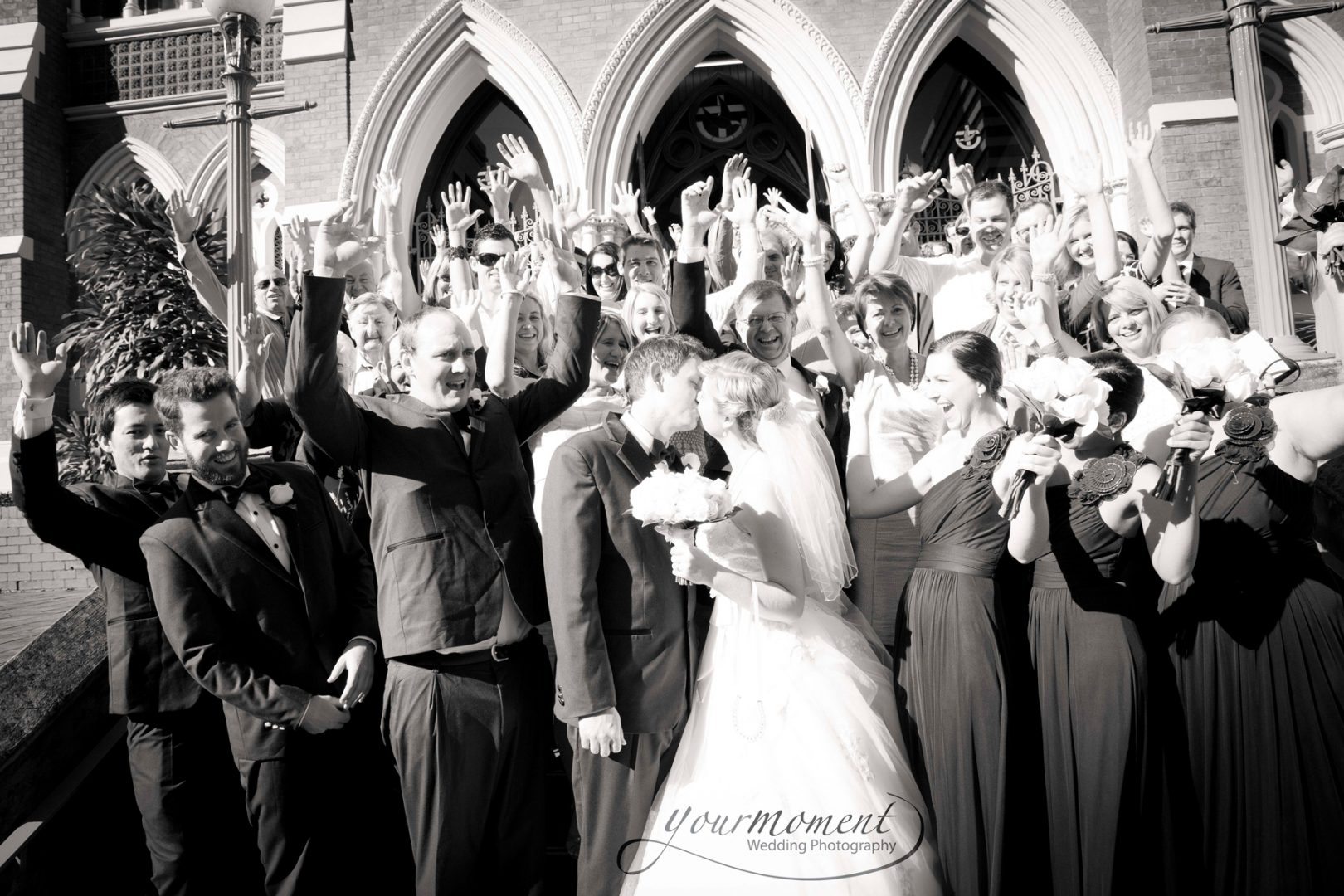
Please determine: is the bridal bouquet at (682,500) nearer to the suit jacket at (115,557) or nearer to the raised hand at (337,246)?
the raised hand at (337,246)

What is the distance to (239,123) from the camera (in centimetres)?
721

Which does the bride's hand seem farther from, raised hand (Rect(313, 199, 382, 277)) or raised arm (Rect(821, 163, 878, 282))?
raised arm (Rect(821, 163, 878, 282))

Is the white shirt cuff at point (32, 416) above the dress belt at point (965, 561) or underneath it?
above

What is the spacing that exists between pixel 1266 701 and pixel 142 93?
15.1m

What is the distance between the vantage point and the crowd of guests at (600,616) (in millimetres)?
3342

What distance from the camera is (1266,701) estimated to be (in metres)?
3.38

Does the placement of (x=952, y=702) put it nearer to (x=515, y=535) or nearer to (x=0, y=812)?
(x=515, y=535)

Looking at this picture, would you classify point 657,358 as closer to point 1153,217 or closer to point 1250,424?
point 1250,424

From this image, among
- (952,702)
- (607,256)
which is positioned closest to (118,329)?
(607,256)

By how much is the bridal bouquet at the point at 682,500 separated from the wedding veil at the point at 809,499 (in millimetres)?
596

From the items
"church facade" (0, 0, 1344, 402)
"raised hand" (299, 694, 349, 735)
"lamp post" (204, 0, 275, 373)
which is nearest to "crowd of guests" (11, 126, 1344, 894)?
"raised hand" (299, 694, 349, 735)

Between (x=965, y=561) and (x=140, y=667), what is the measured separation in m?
2.87

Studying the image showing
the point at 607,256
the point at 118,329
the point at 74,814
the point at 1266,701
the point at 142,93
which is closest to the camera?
the point at 1266,701

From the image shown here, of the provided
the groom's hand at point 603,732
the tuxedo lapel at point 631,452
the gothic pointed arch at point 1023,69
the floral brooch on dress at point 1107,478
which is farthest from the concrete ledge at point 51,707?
the gothic pointed arch at point 1023,69
